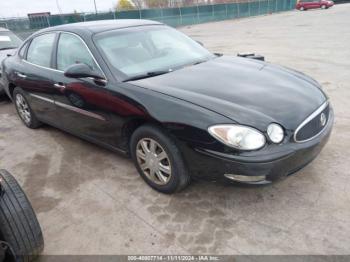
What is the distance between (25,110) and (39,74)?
1161 millimetres

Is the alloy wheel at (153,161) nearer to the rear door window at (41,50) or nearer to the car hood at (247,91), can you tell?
the car hood at (247,91)

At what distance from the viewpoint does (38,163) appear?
381 centimetres

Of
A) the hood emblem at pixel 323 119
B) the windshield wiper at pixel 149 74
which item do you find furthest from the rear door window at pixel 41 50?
the hood emblem at pixel 323 119

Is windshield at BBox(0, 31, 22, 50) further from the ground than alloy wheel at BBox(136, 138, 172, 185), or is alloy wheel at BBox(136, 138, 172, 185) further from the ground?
windshield at BBox(0, 31, 22, 50)

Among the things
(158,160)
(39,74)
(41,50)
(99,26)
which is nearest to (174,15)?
(41,50)

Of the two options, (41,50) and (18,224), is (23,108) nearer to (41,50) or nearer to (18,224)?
(41,50)

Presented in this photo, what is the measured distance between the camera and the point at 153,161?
9.29 ft

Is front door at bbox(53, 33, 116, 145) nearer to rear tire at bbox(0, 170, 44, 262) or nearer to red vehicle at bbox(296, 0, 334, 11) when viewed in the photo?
rear tire at bbox(0, 170, 44, 262)

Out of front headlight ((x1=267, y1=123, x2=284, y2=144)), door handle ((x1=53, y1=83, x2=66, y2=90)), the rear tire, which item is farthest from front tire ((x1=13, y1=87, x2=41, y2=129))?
front headlight ((x1=267, y1=123, x2=284, y2=144))

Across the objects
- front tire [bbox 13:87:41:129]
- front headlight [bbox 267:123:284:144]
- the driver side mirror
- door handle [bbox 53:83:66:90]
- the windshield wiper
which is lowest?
front tire [bbox 13:87:41:129]

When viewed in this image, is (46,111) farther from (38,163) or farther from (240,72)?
(240,72)

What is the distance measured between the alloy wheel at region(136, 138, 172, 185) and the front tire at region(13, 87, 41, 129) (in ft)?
8.34

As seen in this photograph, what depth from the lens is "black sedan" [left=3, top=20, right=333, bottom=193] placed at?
232 centimetres

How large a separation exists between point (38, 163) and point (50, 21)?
2038 cm
